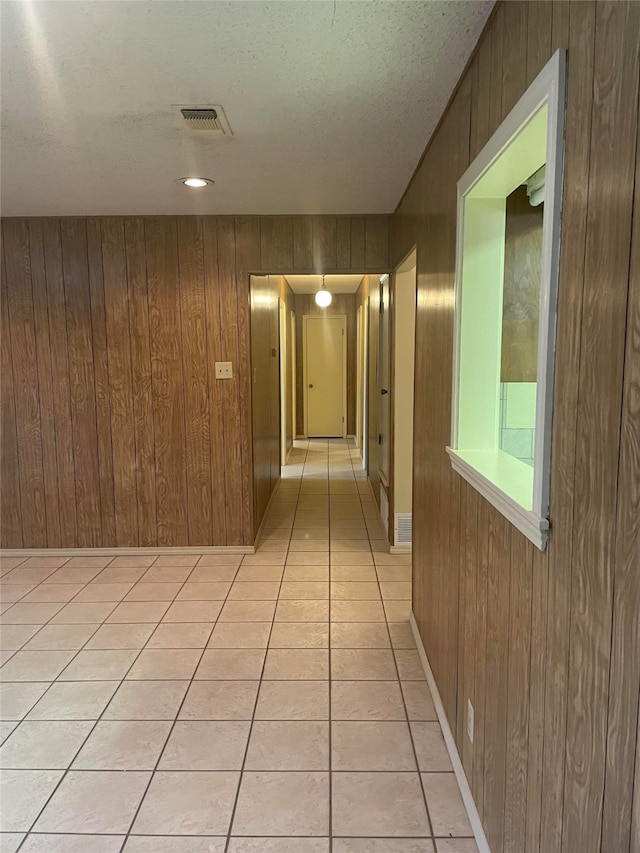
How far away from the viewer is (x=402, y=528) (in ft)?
12.0

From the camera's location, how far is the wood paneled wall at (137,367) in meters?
3.49

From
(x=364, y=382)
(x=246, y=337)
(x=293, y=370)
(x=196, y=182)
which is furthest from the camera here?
(x=293, y=370)

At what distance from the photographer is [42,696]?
2.20 metres

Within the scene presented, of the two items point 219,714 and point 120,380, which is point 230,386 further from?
point 219,714

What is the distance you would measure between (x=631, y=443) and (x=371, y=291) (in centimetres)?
488

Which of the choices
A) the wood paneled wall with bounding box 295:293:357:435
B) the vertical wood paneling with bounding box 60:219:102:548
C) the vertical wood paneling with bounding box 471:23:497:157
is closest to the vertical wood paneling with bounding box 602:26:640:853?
the vertical wood paneling with bounding box 471:23:497:157

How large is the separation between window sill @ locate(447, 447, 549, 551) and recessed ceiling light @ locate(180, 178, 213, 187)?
1909 millimetres

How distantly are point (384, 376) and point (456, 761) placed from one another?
286 centimetres

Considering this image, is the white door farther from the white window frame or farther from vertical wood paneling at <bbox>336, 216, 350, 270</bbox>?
the white window frame

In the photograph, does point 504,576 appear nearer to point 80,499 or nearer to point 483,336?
point 483,336

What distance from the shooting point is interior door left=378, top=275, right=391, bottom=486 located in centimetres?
387

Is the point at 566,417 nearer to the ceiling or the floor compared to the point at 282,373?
nearer to the floor

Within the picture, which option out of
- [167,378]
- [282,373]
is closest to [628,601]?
[167,378]

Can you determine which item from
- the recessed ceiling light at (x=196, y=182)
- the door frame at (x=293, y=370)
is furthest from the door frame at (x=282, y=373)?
the recessed ceiling light at (x=196, y=182)
